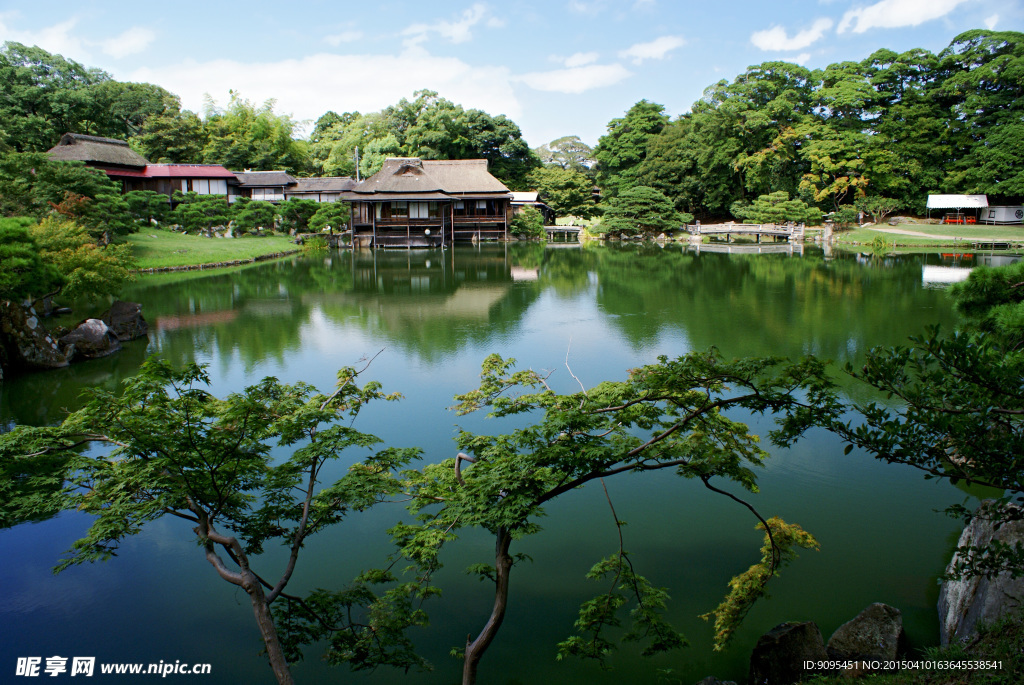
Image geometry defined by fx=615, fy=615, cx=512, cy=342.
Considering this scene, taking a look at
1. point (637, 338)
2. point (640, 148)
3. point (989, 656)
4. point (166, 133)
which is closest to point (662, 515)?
point (989, 656)

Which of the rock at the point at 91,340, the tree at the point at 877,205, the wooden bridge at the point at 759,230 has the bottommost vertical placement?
the rock at the point at 91,340

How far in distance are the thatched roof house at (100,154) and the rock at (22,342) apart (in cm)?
1848

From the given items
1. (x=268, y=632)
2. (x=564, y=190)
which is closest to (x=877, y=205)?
(x=564, y=190)

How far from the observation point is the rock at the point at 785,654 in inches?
146

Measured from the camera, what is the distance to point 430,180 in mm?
29516

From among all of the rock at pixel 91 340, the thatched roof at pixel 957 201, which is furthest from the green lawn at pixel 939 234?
the rock at pixel 91 340

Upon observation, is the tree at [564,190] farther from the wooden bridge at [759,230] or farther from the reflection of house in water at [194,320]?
the reflection of house in water at [194,320]

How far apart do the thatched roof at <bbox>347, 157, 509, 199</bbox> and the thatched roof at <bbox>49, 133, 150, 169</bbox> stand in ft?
A: 32.9

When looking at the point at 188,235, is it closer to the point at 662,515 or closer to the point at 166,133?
the point at 166,133

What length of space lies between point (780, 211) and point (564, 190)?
12.9 metres

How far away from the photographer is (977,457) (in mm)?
2789

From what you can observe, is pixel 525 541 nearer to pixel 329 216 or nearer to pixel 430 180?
pixel 430 180

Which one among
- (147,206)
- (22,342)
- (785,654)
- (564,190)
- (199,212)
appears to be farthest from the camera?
(564,190)

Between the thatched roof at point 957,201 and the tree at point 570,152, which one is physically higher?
the tree at point 570,152
